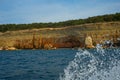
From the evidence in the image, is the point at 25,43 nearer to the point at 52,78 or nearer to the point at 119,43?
the point at 119,43

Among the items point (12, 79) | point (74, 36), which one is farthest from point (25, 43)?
point (12, 79)

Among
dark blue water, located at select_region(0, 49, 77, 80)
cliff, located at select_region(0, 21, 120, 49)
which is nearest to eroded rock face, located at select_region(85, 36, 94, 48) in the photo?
cliff, located at select_region(0, 21, 120, 49)

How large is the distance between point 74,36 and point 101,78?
Result: 71.6 m

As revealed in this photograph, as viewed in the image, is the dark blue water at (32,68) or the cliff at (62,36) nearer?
the dark blue water at (32,68)

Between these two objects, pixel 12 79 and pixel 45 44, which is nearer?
pixel 12 79

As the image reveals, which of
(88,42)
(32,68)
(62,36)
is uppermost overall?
(32,68)

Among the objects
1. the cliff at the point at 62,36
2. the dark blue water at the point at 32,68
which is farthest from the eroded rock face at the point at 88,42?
the dark blue water at the point at 32,68

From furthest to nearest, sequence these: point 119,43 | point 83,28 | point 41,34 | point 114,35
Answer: point 41,34
point 83,28
point 114,35
point 119,43

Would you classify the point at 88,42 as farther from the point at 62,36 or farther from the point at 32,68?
the point at 32,68

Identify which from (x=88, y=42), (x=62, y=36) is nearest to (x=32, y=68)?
(x=88, y=42)

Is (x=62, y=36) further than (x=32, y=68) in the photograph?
Yes

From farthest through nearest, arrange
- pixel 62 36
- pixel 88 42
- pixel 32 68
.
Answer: pixel 62 36
pixel 88 42
pixel 32 68

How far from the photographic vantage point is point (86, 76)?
56.3 feet

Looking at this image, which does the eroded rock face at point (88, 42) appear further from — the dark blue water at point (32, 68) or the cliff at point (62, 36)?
the dark blue water at point (32, 68)
